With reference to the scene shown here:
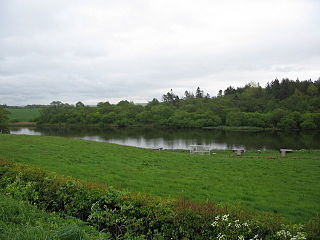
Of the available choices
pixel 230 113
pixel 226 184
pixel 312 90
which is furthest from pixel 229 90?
pixel 226 184

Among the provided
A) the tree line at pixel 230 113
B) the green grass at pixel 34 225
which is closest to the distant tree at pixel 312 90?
the tree line at pixel 230 113

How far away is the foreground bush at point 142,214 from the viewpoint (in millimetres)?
4789

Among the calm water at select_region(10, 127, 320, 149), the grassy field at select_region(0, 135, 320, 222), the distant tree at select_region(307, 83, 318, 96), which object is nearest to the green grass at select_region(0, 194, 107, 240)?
the grassy field at select_region(0, 135, 320, 222)

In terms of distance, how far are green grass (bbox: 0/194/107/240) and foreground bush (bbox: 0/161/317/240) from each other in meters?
0.53

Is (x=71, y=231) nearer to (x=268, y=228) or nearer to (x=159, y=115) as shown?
(x=268, y=228)

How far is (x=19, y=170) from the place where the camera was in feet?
27.4

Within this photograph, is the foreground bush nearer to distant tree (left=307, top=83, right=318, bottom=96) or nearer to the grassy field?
the grassy field

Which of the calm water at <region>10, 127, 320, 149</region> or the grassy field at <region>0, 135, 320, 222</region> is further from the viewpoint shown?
the calm water at <region>10, 127, 320, 149</region>

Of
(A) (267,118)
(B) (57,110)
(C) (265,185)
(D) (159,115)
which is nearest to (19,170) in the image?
(C) (265,185)

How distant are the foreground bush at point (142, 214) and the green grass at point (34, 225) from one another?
528 mm

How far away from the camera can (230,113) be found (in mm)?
98625

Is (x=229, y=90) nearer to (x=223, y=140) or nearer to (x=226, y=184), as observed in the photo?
(x=223, y=140)

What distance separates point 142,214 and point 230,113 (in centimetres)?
9721

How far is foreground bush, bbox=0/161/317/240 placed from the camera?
4789 millimetres
